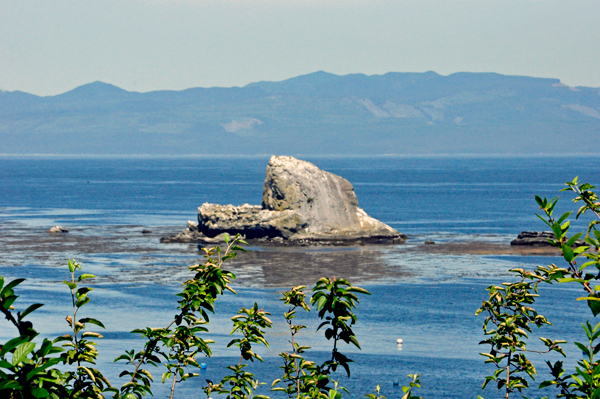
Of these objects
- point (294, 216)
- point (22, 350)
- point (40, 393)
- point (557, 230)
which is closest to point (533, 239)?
point (294, 216)

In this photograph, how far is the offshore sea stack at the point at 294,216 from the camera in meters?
92.1

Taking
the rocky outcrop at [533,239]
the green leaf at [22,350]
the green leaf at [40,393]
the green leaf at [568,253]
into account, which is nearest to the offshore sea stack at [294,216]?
the rocky outcrop at [533,239]

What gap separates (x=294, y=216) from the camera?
9262 cm

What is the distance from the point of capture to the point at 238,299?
5881 centimetres

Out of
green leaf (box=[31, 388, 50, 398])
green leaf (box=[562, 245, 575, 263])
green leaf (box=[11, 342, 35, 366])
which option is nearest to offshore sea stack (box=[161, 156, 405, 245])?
green leaf (box=[562, 245, 575, 263])

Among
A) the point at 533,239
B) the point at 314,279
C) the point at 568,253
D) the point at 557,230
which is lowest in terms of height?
the point at 314,279

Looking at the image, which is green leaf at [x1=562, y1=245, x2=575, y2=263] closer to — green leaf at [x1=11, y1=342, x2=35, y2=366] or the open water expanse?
green leaf at [x1=11, y1=342, x2=35, y2=366]

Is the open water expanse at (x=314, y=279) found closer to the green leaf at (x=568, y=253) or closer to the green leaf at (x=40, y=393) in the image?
the green leaf at (x=568, y=253)

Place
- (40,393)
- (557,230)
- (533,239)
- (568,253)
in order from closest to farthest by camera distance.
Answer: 1. (40,393)
2. (568,253)
3. (557,230)
4. (533,239)

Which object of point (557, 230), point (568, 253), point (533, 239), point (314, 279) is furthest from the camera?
point (533, 239)

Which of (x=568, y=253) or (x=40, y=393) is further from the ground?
(x=568, y=253)

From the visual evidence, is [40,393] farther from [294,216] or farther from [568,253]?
[294,216]

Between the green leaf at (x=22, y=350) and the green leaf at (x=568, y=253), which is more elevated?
the green leaf at (x=568, y=253)

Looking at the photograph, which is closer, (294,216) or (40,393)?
(40,393)
